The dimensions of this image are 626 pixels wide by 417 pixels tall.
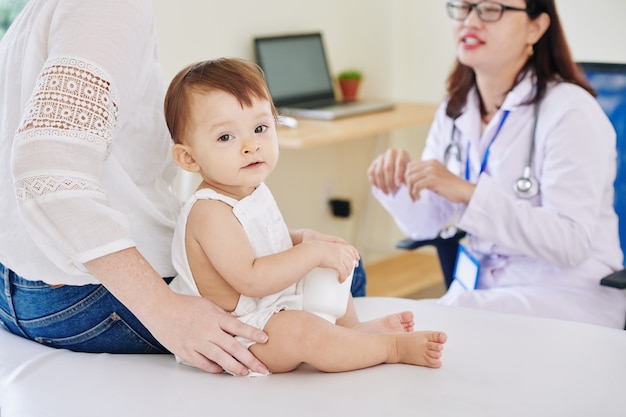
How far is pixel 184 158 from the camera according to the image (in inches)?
54.6

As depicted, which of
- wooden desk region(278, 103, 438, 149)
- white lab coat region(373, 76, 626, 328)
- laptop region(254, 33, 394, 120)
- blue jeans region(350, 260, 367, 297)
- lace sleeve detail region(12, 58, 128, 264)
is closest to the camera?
lace sleeve detail region(12, 58, 128, 264)

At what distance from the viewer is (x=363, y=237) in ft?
13.4

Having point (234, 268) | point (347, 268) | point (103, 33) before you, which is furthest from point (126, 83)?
point (347, 268)

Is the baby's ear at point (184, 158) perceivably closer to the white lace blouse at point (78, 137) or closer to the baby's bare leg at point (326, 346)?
the white lace blouse at point (78, 137)

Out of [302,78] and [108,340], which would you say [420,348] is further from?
[302,78]

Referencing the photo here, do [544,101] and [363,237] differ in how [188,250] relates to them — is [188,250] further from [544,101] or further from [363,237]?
[363,237]

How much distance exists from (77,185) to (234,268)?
26 centimetres

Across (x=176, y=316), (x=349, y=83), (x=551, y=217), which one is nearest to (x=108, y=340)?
(x=176, y=316)

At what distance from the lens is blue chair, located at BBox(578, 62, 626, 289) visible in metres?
2.24

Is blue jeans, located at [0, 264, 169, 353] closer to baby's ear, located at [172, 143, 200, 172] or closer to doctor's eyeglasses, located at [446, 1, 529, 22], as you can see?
baby's ear, located at [172, 143, 200, 172]

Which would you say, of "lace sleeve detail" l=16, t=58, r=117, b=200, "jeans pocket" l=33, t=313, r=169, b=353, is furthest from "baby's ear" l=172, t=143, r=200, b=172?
"jeans pocket" l=33, t=313, r=169, b=353

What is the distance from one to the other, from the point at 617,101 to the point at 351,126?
43.3 inches

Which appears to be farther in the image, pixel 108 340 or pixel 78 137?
pixel 108 340

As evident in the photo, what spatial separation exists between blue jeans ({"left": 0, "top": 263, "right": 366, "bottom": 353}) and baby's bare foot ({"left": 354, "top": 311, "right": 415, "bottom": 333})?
0.35 metres
